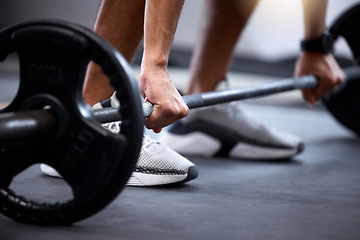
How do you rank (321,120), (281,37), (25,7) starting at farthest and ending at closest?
(25,7) → (281,37) → (321,120)

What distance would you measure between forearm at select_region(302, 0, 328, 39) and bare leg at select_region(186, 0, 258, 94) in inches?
6.4

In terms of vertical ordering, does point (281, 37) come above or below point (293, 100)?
above

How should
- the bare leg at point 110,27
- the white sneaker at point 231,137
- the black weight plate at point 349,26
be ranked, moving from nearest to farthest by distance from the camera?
the bare leg at point 110,27
the white sneaker at point 231,137
the black weight plate at point 349,26

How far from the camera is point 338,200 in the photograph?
3.32ft

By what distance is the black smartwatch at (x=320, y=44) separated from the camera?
Answer: 157 cm

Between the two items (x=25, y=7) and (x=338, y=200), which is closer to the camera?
(x=338, y=200)

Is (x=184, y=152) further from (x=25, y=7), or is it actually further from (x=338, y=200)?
(x=25, y=7)

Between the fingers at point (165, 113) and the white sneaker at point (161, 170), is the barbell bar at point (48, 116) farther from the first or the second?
the white sneaker at point (161, 170)

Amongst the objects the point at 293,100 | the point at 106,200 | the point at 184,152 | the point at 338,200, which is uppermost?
the point at 106,200

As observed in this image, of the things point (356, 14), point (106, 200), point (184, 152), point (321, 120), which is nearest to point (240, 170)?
point (184, 152)

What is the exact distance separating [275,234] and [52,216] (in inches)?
12.9

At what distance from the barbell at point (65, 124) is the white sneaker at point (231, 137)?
812mm

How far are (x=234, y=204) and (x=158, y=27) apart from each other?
1.16 feet

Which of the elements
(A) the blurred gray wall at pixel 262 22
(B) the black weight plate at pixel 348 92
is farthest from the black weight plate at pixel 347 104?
(A) the blurred gray wall at pixel 262 22
